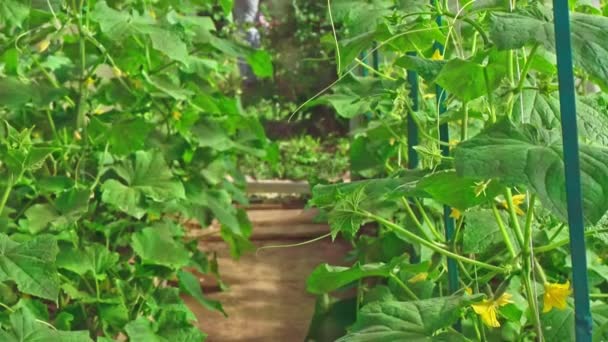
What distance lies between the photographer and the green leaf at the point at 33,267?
163cm

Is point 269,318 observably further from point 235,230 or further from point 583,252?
point 583,252

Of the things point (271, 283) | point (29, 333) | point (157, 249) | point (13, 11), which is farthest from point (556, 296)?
point (271, 283)

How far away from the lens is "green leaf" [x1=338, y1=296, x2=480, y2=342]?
1.28 meters

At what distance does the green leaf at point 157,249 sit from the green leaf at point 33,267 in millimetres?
990

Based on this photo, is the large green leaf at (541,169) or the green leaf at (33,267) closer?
the large green leaf at (541,169)

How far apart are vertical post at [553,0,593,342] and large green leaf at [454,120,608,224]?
0.05ft

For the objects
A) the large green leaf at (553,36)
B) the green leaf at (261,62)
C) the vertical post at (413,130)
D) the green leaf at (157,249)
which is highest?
the large green leaf at (553,36)

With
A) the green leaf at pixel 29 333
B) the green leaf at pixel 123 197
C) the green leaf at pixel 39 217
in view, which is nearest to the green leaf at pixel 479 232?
the green leaf at pixel 29 333

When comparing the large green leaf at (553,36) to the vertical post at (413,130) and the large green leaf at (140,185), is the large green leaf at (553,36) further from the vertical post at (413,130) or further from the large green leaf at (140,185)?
the large green leaf at (140,185)

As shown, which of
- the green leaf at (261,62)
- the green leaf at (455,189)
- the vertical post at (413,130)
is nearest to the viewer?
the green leaf at (455,189)

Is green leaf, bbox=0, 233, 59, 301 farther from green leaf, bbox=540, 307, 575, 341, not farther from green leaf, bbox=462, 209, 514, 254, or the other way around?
green leaf, bbox=540, 307, 575, 341

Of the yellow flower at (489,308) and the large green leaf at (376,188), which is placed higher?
the large green leaf at (376,188)

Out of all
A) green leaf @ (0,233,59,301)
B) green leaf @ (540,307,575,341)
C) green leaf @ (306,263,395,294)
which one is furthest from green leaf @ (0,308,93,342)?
green leaf @ (540,307,575,341)

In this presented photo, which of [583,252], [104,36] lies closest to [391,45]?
[583,252]
